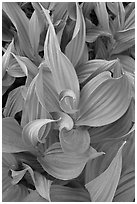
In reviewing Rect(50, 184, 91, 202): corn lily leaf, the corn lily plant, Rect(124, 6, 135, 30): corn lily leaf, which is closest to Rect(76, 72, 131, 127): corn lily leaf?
the corn lily plant

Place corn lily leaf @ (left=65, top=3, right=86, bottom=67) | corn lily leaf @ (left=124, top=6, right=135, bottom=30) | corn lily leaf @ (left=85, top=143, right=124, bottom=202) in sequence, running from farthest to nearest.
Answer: corn lily leaf @ (left=124, top=6, right=135, bottom=30) < corn lily leaf @ (left=65, top=3, right=86, bottom=67) < corn lily leaf @ (left=85, top=143, right=124, bottom=202)

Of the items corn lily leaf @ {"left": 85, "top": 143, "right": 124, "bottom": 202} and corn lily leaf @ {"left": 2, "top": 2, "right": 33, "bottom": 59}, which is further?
corn lily leaf @ {"left": 2, "top": 2, "right": 33, "bottom": 59}

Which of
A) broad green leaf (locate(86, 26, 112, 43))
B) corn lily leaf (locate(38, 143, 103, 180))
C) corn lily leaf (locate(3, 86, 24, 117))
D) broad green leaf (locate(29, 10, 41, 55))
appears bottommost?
corn lily leaf (locate(38, 143, 103, 180))

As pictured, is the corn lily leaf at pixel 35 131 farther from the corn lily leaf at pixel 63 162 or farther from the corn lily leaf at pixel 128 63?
the corn lily leaf at pixel 128 63

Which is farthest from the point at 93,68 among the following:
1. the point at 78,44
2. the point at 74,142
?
the point at 74,142

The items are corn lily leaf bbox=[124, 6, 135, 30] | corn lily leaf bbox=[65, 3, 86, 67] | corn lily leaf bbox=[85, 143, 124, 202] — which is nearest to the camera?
corn lily leaf bbox=[85, 143, 124, 202]

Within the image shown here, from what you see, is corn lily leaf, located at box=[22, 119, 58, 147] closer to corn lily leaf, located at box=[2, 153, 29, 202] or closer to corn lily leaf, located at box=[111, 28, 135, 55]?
corn lily leaf, located at box=[2, 153, 29, 202]

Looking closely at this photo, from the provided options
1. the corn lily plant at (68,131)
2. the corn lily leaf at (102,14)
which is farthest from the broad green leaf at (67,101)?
the corn lily leaf at (102,14)
